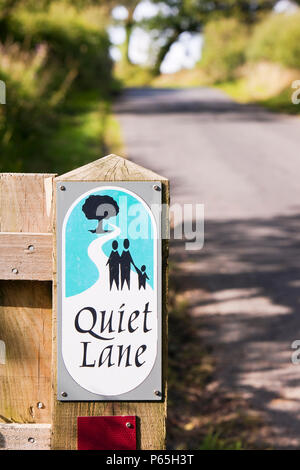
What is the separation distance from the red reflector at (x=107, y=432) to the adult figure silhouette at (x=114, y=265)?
42 cm

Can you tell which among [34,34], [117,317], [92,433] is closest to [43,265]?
[117,317]

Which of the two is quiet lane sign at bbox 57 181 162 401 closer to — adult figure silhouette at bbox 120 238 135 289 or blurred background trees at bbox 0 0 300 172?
adult figure silhouette at bbox 120 238 135 289

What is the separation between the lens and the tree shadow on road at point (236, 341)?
13.6 ft

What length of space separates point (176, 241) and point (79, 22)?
1565 centimetres

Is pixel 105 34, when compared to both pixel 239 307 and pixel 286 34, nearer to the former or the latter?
pixel 286 34

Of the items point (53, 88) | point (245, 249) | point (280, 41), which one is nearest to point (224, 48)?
point (280, 41)

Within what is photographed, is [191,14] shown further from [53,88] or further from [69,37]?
[53,88]

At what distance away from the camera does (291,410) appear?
14.0 ft

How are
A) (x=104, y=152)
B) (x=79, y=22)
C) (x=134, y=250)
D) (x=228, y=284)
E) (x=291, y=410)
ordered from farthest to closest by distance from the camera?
1. (x=79, y=22)
2. (x=104, y=152)
3. (x=228, y=284)
4. (x=291, y=410)
5. (x=134, y=250)

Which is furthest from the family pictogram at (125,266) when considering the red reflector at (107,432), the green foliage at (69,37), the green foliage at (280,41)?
the green foliage at (280,41)

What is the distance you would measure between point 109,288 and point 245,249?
5.40 m

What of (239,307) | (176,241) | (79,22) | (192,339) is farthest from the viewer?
(79,22)

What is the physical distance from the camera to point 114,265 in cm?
212

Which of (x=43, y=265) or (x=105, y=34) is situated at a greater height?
(x=105, y=34)
